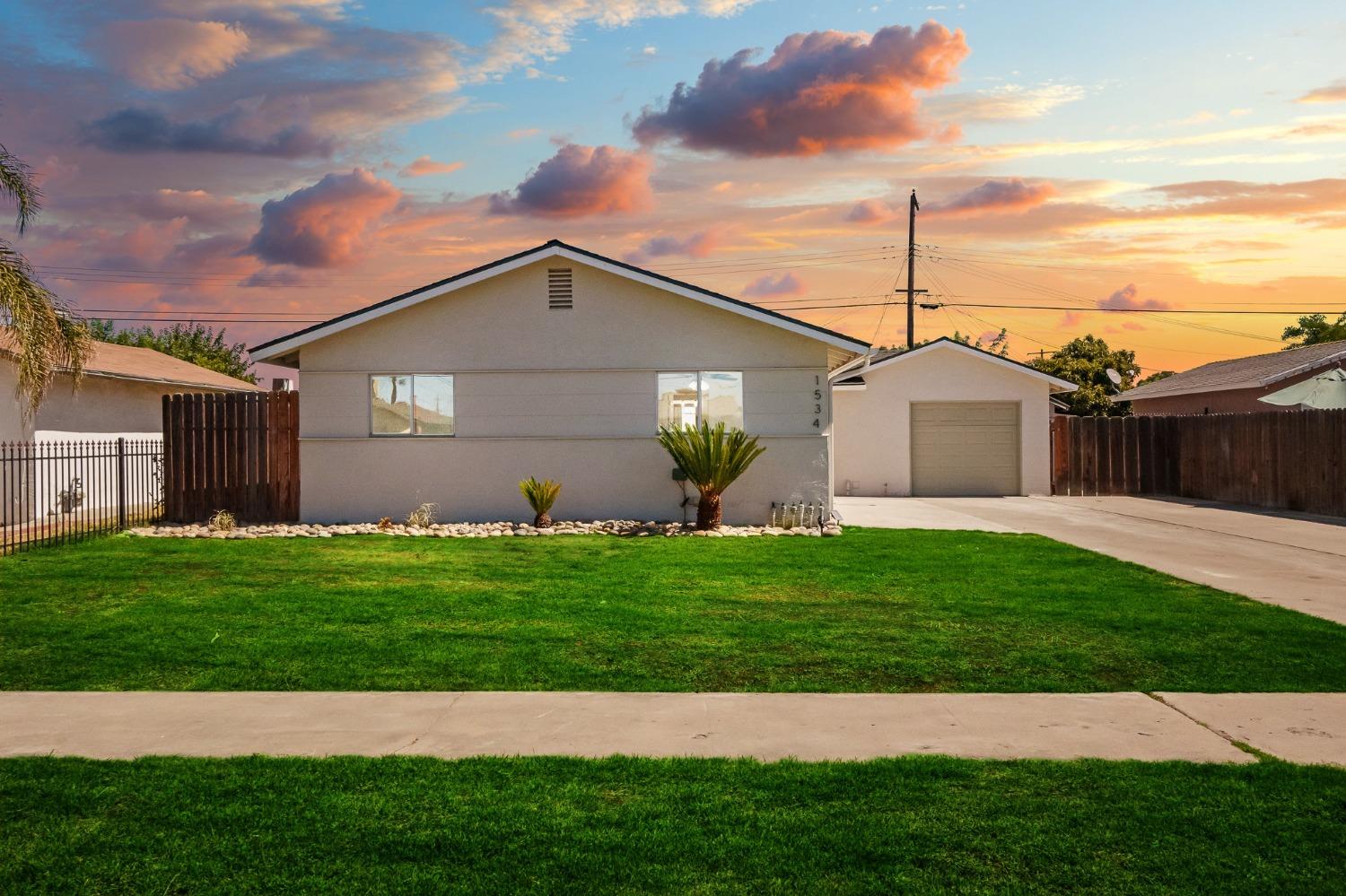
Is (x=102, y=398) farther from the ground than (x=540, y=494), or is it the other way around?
(x=102, y=398)

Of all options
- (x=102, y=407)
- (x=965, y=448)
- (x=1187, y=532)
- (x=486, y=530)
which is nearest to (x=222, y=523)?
(x=486, y=530)

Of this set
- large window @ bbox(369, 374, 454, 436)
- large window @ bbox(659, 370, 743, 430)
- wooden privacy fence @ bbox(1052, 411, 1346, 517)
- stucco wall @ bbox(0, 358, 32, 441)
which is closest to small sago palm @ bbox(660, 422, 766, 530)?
large window @ bbox(659, 370, 743, 430)

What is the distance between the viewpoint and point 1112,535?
17781 millimetres

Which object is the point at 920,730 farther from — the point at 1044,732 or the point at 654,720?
the point at 654,720

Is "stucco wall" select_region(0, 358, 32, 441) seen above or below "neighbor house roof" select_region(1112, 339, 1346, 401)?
below

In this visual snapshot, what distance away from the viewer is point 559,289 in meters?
19.8

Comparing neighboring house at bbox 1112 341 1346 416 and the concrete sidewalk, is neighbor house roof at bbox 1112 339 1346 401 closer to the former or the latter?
neighboring house at bbox 1112 341 1346 416

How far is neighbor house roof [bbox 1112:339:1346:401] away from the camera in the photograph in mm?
30672

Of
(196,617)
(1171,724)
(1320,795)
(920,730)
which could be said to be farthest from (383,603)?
(1320,795)

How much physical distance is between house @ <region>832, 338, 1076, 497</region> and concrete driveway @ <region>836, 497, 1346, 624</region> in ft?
3.78

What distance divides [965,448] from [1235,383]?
10.7 m

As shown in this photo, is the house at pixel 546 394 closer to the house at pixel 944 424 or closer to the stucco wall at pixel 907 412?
the house at pixel 944 424

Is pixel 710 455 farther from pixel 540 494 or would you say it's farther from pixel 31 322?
pixel 31 322

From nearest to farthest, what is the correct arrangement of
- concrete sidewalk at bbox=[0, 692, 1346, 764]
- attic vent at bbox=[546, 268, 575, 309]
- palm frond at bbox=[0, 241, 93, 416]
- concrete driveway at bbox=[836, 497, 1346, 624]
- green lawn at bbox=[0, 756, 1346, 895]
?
green lawn at bbox=[0, 756, 1346, 895] < concrete sidewalk at bbox=[0, 692, 1346, 764] < concrete driveway at bbox=[836, 497, 1346, 624] < palm frond at bbox=[0, 241, 93, 416] < attic vent at bbox=[546, 268, 575, 309]
